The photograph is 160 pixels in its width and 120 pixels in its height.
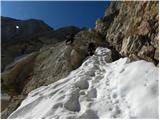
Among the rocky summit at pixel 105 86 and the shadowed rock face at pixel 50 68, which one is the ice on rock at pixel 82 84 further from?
the shadowed rock face at pixel 50 68

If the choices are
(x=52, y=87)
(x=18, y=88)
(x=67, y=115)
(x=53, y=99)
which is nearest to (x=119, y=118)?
(x=67, y=115)

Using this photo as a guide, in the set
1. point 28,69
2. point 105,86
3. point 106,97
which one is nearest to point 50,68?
point 28,69

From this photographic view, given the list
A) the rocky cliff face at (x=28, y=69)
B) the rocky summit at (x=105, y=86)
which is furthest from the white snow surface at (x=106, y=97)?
the rocky cliff face at (x=28, y=69)

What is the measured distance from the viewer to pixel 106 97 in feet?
34.6

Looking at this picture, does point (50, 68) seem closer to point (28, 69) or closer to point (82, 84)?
point (28, 69)

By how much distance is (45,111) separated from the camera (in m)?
10.7

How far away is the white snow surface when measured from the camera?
897cm

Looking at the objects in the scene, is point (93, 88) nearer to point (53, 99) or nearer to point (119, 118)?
point (53, 99)

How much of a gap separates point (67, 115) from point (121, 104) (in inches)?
74.9

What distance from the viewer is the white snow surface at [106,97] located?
8969 mm

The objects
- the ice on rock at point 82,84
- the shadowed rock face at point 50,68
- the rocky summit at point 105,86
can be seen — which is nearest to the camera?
the rocky summit at point 105,86

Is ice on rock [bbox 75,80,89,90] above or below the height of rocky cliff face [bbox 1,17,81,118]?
below

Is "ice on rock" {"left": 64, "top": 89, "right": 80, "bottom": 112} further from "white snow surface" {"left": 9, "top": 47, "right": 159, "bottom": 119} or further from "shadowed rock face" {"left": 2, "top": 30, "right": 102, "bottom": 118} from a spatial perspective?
"shadowed rock face" {"left": 2, "top": 30, "right": 102, "bottom": 118}

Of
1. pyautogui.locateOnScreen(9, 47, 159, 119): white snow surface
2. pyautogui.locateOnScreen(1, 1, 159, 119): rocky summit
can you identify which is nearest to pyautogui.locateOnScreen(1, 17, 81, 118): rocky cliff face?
pyautogui.locateOnScreen(1, 1, 159, 119): rocky summit
